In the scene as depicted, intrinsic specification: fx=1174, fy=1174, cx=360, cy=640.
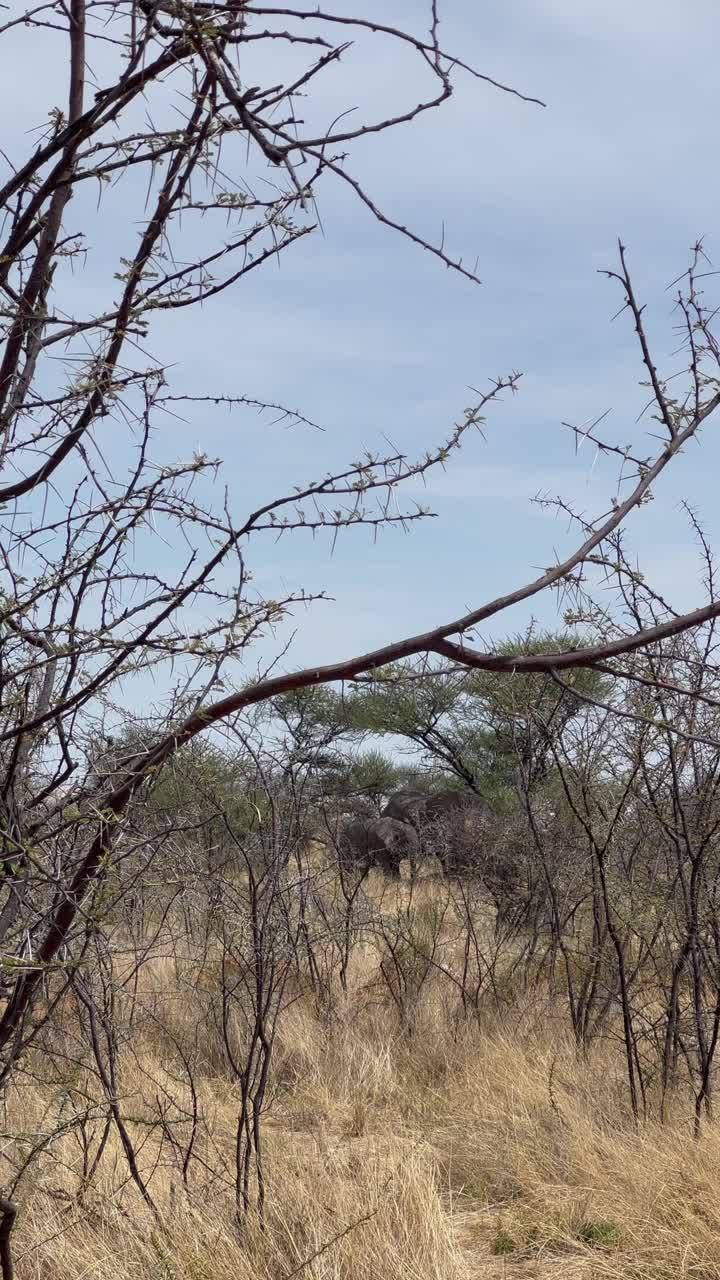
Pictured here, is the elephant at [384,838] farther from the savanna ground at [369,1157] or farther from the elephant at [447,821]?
the savanna ground at [369,1157]

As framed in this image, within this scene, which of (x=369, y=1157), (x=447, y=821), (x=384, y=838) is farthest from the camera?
(x=384, y=838)

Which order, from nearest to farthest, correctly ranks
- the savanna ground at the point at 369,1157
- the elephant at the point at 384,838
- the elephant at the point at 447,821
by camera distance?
the savanna ground at the point at 369,1157, the elephant at the point at 447,821, the elephant at the point at 384,838

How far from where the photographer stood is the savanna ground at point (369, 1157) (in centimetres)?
353

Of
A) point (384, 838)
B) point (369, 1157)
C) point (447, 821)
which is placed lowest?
point (369, 1157)

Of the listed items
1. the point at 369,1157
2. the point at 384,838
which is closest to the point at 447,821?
the point at 384,838

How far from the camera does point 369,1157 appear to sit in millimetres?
4391

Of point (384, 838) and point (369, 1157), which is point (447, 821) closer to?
point (384, 838)

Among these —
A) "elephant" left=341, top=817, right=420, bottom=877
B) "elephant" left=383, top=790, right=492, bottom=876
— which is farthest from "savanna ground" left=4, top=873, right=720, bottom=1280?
"elephant" left=341, top=817, right=420, bottom=877

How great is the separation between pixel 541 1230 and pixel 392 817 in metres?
13.5

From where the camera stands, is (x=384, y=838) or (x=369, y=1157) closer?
(x=369, y=1157)

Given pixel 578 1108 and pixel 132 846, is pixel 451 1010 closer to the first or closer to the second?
pixel 578 1108

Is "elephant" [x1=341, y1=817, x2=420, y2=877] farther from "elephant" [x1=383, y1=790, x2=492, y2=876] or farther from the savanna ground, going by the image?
the savanna ground

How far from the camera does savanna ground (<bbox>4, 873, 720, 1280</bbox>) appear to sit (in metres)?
3.53

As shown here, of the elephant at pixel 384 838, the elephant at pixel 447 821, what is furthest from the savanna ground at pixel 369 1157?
the elephant at pixel 384 838
